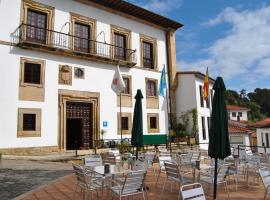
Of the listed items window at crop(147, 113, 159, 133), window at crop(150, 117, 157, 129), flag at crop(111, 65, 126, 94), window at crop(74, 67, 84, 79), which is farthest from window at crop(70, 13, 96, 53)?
window at crop(150, 117, 157, 129)

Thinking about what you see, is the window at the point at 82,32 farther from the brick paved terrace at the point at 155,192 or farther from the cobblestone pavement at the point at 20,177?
the brick paved terrace at the point at 155,192

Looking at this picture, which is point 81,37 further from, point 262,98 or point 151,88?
point 262,98

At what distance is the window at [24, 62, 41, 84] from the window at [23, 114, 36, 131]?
1.91m

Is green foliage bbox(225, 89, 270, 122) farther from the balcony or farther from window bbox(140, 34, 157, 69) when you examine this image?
the balcony

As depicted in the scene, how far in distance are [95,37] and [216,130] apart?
15.2m

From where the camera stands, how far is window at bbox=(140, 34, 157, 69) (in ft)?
73.7

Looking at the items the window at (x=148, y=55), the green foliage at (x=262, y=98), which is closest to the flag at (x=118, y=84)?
the window at (x=148, y=55)

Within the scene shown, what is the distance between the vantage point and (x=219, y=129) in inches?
211

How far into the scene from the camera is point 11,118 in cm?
1478

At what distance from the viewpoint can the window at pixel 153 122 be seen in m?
21.4

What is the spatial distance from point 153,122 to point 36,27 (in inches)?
428

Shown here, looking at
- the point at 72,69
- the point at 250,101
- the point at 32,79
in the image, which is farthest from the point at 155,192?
the point at 250,101

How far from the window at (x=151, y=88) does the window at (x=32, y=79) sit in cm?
861

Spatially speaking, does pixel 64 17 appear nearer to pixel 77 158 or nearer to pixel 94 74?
pixel 94 74
